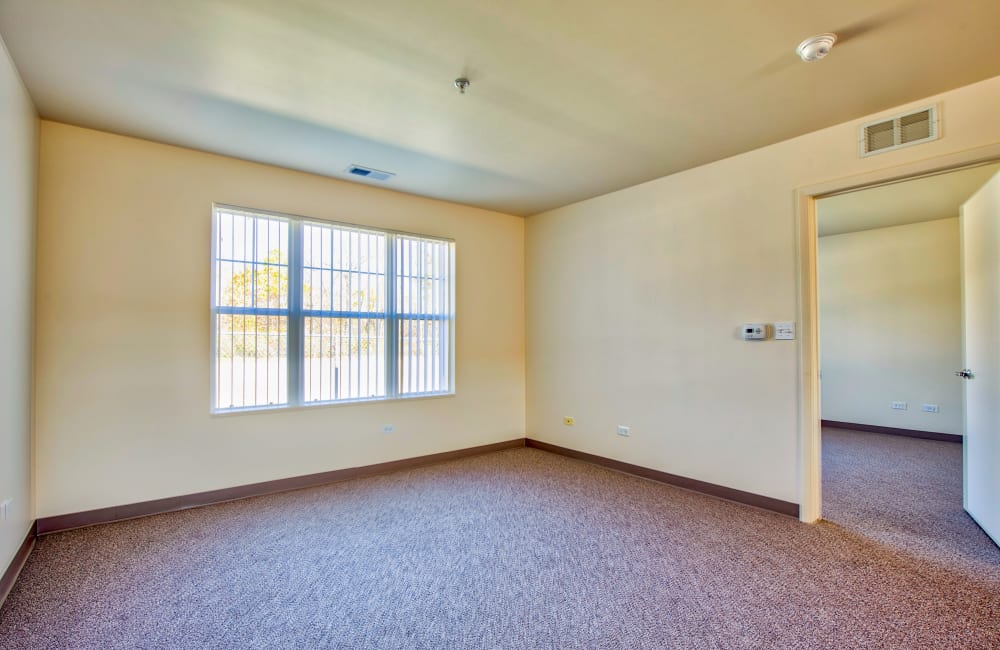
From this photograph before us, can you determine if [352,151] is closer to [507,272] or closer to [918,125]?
[507,272]

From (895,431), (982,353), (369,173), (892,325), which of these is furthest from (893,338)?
(369,173)

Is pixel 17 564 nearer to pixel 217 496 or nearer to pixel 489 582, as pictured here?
pixel 217 496

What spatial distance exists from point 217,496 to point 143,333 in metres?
1.36

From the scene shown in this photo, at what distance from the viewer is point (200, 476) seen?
11.3ft

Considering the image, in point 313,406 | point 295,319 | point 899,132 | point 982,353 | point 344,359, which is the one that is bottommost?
point 313,406

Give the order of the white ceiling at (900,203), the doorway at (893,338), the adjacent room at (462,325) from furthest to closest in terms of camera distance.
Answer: the doorway at (893,338), the white ceiling at (900,203), the adjacent room at (462,325)

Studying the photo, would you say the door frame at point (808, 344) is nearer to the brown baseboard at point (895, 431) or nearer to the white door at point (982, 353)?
the white door at point (982, 353)

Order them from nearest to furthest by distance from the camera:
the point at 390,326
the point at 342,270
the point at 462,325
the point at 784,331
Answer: the point at 784,331 < the point at 342,270 < the point at 390,326 < the point at 462,325

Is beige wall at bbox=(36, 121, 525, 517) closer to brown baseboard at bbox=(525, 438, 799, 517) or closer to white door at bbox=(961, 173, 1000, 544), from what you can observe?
brown baseboard at bbox=(525, 438, 799, 517)

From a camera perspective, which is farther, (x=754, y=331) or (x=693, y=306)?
(x=693, y=306)

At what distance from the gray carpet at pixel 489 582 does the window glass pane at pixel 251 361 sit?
0.84 metres

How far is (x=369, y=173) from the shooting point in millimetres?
3977

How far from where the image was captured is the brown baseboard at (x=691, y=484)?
331 cm

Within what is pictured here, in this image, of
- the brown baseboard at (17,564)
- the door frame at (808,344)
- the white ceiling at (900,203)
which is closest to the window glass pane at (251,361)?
the brown baseboard at (17,564)
